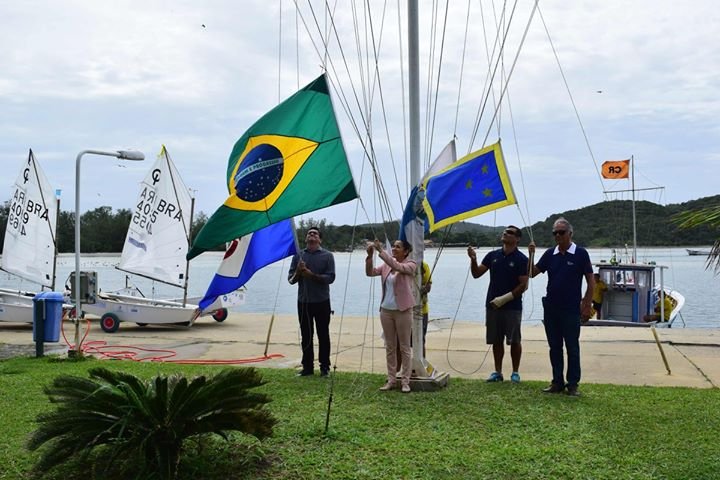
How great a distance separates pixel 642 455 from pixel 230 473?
288 cm

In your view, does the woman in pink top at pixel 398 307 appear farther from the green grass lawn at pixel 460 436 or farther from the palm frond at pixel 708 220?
the palm frond at pixel 708 220

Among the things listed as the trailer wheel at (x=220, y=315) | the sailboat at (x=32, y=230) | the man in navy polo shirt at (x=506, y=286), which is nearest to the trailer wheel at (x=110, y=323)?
the trailer wheel at (x=220, y=315)

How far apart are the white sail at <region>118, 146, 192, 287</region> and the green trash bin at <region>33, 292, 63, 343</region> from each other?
23.9 feet

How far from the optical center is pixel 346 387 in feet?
26.0

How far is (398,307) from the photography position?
7.53 m

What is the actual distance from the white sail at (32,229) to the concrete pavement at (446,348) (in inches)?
91.8

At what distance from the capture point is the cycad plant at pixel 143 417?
188 inches

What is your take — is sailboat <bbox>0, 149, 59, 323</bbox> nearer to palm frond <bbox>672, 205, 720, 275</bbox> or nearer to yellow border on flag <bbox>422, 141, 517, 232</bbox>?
yellow border on flag <bbox>422, 141, 517, 232</bbox>

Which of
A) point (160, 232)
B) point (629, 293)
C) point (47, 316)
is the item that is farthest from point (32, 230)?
point (629, 293)

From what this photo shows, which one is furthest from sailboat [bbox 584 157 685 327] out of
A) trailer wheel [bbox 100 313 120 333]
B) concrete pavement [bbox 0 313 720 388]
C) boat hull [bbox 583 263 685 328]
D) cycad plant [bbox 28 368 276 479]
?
cycad plant [bbox 28 368 276 479]

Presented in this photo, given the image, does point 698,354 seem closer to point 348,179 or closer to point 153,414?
point 348,179

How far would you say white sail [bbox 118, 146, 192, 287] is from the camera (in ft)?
61.7

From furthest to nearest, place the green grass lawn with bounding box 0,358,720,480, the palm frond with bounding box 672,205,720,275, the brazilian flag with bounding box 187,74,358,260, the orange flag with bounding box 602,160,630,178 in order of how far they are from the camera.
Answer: the orange flag with bounding box 602,160,630,178
the brazilian flag with bounding box 187,74,358,260
the palm frond with bounding box 672,205,720,275
the green grass lawn with bounding box 0,358,720,480

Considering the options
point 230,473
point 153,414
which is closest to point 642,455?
point 230,473
